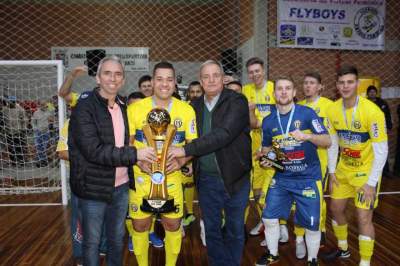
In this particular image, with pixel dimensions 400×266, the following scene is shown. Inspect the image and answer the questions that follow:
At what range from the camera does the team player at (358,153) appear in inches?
113

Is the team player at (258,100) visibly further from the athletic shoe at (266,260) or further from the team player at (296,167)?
the team player at (296,167)

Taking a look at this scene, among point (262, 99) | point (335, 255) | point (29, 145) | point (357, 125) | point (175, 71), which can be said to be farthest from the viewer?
point (175, 71)

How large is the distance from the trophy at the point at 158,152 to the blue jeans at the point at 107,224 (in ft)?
0.60

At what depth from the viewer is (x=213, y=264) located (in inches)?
107

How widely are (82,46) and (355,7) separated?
7.27m

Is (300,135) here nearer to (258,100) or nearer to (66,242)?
(258,100)

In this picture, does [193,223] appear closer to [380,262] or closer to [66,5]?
[380,262]

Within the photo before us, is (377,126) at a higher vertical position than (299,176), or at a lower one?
higher

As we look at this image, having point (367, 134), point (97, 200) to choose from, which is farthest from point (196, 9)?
point (97, 200)

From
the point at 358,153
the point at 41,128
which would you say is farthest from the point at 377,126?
the point at 41,128

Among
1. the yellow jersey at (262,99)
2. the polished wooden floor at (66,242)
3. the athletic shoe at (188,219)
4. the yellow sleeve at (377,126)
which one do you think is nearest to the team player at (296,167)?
the yellow sleeve at (377,126)

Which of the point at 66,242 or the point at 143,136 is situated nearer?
the point at 143,136

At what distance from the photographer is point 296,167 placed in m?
2.94

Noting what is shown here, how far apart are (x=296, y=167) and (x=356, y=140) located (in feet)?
1.93
